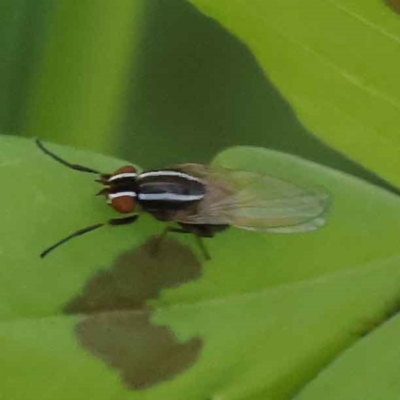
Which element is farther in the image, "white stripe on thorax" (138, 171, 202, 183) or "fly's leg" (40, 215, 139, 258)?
"white stripe on thorax" (138, 171, 202, 183)

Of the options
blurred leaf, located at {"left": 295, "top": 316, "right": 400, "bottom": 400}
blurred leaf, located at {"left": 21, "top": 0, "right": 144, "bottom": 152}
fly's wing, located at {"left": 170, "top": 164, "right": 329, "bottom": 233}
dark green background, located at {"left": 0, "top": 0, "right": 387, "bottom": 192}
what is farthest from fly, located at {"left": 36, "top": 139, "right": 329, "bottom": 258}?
dark green background, located at {"left": 0, "top": 0, "right": 387, "bottom": 192}

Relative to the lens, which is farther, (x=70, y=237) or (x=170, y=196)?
(x=170, y=196)

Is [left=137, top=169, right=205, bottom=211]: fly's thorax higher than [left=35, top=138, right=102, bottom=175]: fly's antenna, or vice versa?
[left=35, top=138, right=102, bottom=175]: fly's antenna

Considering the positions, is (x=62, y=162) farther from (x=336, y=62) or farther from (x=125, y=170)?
(x=336, y=62)

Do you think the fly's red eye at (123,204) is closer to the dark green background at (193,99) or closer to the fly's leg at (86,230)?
the fly's leg at (86,230)

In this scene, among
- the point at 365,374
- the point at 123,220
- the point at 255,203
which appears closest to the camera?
the point at 365,374

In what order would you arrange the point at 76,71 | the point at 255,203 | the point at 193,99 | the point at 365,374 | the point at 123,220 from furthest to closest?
the point at 193,99
the point at 76,71
the point at 255,203
the point at 123,220
the point at 365,374

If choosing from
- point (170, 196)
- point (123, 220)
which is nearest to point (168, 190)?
point (170, 196)

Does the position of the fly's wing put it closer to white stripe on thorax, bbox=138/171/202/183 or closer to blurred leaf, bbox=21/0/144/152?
white stripe on thorax, bbox=138/171/202/183

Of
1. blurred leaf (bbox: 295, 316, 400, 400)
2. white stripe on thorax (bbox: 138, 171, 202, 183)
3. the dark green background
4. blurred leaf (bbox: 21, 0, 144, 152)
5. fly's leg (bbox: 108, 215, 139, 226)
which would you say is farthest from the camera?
the dark green background
